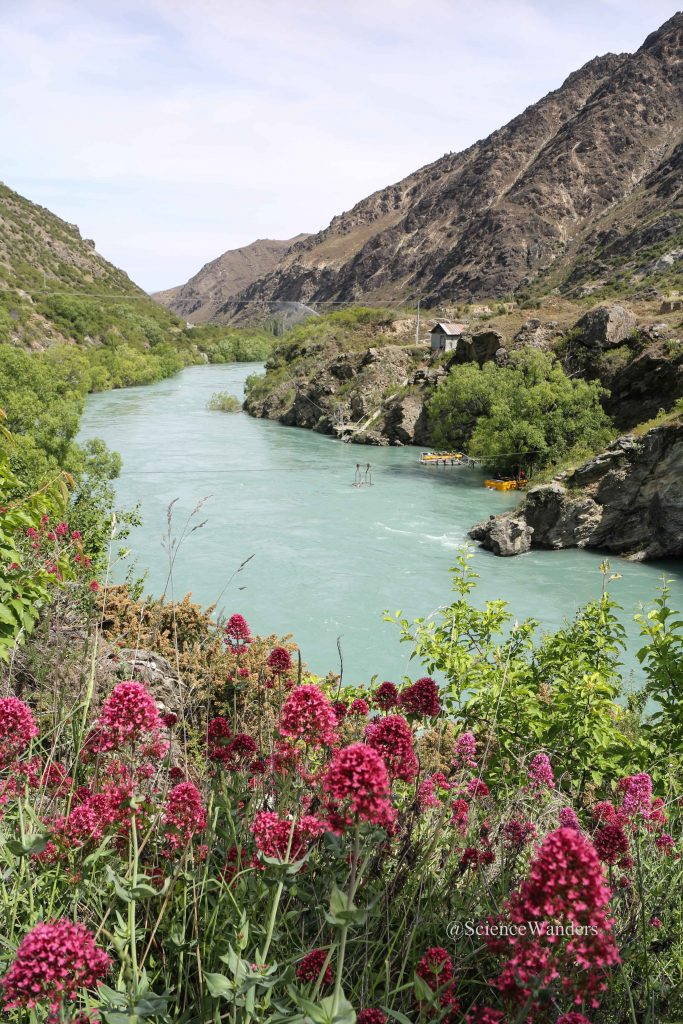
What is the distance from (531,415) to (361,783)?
3858 centimetres

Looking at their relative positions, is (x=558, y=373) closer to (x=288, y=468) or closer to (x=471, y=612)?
(x=288, y=468)

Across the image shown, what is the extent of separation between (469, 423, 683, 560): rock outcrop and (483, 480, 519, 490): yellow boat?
8.58 meters

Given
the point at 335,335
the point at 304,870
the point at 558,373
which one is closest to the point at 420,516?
the point at 558,373

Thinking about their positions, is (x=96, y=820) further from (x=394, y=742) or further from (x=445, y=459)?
(x=445, y=459)

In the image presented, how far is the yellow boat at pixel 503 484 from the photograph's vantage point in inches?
1478

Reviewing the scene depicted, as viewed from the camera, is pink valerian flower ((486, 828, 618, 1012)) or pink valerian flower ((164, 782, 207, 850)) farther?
pink valerian flower ((164, 782, 207, 850))

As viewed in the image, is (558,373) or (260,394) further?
(260,394)

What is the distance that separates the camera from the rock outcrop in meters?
26.3

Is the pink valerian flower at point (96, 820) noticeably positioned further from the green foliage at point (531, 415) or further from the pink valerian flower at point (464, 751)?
the green foliage at point (531, 415)

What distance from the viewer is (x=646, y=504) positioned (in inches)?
1064

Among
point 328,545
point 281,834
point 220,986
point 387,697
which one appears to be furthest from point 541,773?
point 328,545

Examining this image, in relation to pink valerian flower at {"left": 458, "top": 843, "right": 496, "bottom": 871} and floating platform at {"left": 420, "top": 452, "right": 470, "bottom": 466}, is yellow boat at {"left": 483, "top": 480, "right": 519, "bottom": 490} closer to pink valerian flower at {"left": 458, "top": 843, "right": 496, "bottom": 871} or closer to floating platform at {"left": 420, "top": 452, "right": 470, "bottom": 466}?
floating platform at {"left": 420, "top": 452, "right": 470, "bottom": 466}

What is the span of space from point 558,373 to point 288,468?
1603cm

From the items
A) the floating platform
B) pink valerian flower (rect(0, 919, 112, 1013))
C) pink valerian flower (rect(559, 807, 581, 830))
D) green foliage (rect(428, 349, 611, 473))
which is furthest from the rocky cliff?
pink valerian flower (rect(0, 919, 112, 1013))
